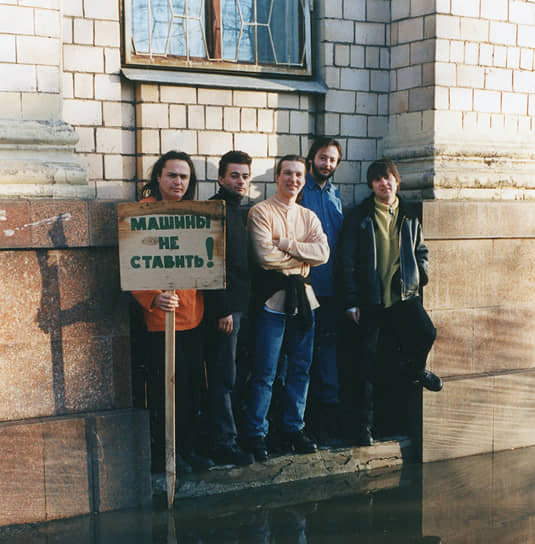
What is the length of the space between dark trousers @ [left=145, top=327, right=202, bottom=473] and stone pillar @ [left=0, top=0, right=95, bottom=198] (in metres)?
1.12

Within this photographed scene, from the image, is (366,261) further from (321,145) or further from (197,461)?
(197,461)

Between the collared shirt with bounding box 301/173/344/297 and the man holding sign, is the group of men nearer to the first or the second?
the collared shirt with bounding box 301/173/344/297

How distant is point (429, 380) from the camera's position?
6559 millimetres

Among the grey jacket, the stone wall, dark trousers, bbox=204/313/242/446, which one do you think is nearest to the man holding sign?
dark trousers, bbox=204/313/242/446

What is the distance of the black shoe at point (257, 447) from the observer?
600cm

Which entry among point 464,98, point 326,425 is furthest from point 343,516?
point 464,98

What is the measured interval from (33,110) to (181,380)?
1.96m

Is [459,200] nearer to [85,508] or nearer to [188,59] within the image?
[188,59]

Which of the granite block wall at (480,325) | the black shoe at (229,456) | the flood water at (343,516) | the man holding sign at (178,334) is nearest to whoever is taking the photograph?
the flood water at (343,516)

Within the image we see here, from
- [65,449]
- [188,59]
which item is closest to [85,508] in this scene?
[65,449]

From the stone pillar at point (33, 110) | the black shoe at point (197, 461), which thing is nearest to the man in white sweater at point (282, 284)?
the black shoe at point (197, 461)

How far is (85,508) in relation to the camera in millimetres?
5508

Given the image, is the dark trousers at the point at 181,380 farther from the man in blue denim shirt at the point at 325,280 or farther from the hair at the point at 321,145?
the hair at the point at 321,145

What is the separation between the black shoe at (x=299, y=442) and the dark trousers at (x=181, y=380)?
73cm
